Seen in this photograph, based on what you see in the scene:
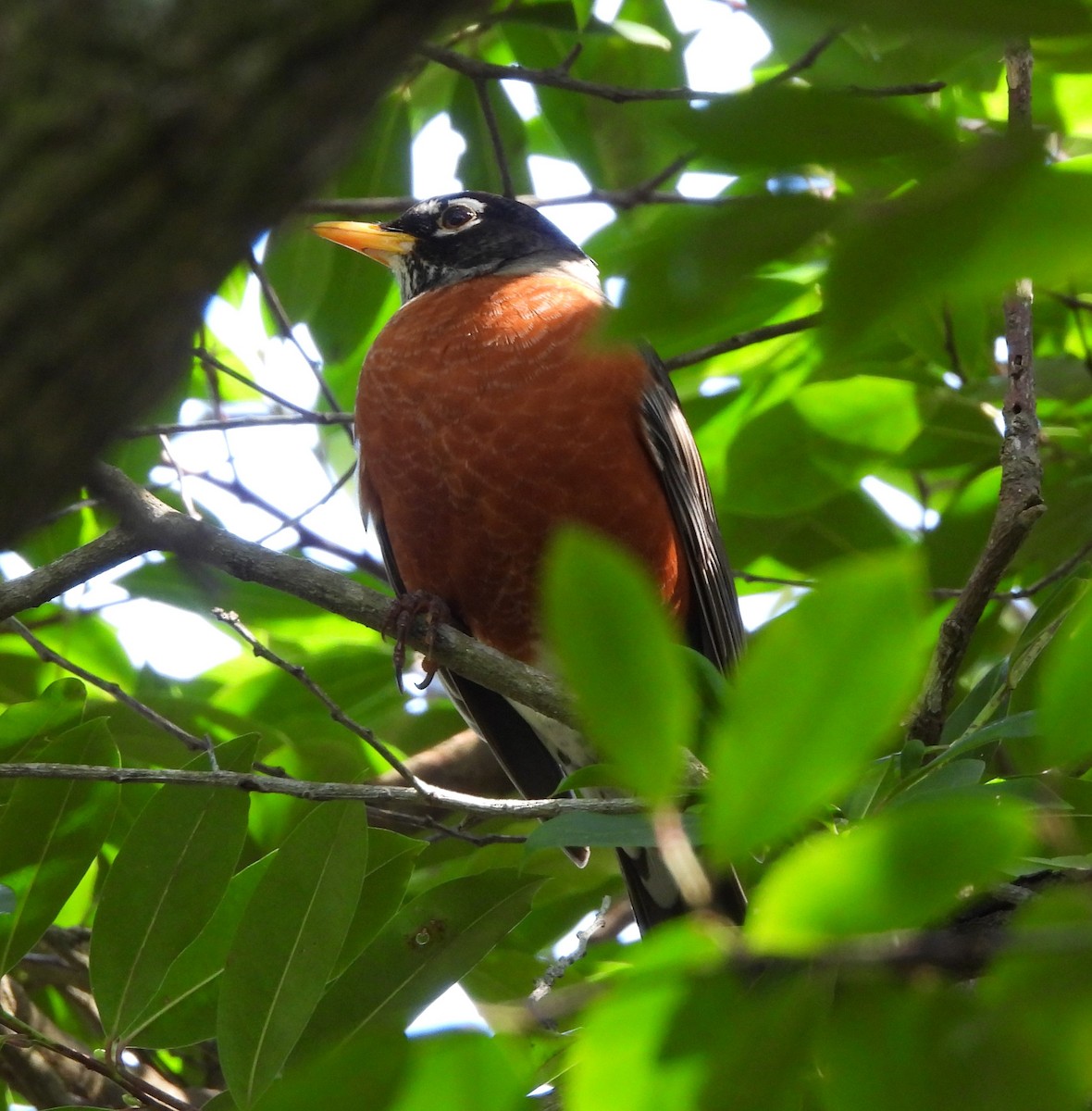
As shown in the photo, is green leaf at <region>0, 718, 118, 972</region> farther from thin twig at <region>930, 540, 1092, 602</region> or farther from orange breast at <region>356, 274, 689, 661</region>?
thin twig at <region>930, 540, 1092, 602</region>

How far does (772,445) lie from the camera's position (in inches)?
134

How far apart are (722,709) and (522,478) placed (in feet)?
8.21

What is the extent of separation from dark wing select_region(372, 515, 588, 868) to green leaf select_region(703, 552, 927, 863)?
10.2ft

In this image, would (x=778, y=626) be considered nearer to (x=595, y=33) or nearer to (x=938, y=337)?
(x=938, y=337)

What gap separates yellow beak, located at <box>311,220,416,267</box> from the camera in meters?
4.43

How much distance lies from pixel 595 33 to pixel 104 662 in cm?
242

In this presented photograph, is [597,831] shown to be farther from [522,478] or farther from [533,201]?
[533,201]

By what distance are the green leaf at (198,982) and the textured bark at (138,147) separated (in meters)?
1.72

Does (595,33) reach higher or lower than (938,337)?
higher

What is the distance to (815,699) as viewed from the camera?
82 centimetres

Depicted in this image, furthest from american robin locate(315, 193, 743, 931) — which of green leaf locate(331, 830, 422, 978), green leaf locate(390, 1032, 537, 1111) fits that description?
green leaf locate(390, 1032, 537, 1111)

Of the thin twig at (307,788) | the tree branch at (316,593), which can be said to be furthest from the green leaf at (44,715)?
the tree branch at (316,593)

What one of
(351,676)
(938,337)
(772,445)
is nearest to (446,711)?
(351,676)

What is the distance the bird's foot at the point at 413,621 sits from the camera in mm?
2969
